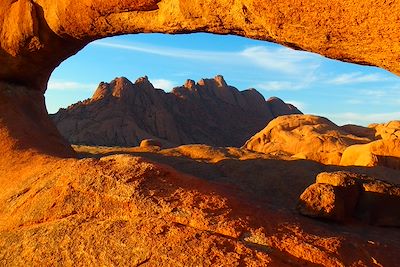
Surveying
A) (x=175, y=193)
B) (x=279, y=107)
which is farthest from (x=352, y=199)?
(x=279, y=107)

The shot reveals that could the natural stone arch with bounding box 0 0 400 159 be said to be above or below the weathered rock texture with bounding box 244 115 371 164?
above

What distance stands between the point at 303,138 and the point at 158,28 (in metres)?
17.1

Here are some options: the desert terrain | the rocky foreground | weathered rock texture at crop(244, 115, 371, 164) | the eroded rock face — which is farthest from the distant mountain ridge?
the rocky foreground

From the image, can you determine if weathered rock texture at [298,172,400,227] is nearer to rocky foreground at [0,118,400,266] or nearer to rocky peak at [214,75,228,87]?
rocky foreground at [0,118,400,266]

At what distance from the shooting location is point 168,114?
50.8 m

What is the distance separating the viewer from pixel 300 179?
11.2m

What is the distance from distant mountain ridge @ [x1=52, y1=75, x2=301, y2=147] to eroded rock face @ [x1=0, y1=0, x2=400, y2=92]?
2805cm

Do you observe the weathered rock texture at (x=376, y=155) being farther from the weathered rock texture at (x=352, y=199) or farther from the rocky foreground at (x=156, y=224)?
the rocky foreground at (x=156, y=224)

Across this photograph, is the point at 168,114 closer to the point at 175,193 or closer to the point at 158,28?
the point at 158,28

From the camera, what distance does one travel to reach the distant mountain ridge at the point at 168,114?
1684 inches

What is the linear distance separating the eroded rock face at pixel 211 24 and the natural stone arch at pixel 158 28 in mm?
11

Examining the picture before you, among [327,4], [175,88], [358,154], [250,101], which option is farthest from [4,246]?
[250,101]

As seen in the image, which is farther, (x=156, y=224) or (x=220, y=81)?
(x=220, y=81)

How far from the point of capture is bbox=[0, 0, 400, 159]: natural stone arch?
478cm
